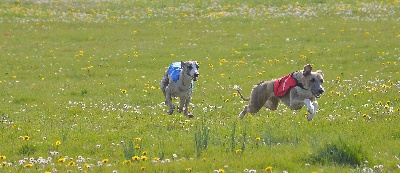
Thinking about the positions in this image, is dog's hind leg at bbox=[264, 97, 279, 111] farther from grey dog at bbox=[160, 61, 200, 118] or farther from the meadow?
grey dog at bbox=[160, 61, 200, 118]

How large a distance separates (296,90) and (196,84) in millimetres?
8217

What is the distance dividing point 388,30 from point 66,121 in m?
22.8

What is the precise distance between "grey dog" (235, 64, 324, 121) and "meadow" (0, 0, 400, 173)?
0.37m

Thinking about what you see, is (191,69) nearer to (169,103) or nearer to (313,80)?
(169,103)

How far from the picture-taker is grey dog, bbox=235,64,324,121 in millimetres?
13391

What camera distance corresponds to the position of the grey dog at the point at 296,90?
13391mm

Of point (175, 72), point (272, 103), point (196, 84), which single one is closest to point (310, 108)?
point (272, 103)

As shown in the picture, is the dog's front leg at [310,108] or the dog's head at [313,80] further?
the dog's head at [313,80]

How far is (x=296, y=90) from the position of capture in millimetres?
13633

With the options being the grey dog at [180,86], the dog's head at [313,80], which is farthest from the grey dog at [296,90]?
the grey dog at [180,86]

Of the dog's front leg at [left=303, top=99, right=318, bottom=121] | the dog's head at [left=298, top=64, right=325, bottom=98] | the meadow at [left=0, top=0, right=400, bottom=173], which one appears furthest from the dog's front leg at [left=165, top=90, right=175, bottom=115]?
the dog's front leg at [left=303, top=99, right=318, bottom=121]

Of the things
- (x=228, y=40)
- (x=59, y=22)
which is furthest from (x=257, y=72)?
(x=59, y=22)

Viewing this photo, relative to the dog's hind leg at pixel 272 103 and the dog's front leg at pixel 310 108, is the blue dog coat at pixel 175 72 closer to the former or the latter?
the dog's hind leg at pixel 272 103

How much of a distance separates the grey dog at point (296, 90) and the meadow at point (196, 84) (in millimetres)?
371
